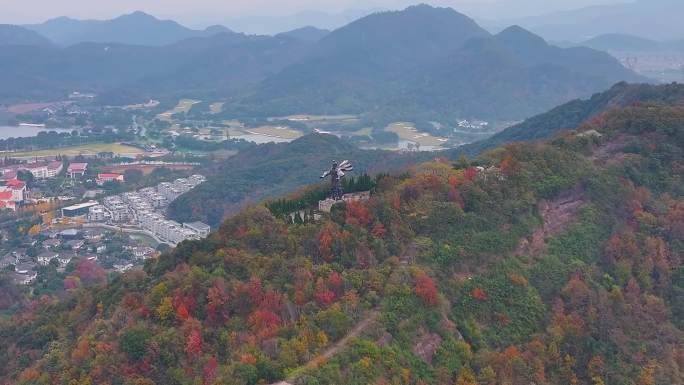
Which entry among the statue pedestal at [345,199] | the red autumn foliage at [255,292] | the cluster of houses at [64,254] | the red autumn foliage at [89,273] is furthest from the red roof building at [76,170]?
the red autumn foliage at [255,292]

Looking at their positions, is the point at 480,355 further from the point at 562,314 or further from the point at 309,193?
the point at 309,193

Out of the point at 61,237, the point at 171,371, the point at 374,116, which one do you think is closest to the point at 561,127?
the point at 61,237

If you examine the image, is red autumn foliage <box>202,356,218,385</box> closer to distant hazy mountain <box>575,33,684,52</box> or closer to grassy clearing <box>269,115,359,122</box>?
grassy clearing <box>269,115,359,122</box>

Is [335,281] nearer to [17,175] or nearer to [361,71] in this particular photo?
[17,175]

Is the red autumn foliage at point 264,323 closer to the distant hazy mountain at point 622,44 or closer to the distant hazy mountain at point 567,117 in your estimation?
the distant hazy mountain at point 567,117

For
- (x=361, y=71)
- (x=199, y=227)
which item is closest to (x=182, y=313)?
(x=199, y=227)

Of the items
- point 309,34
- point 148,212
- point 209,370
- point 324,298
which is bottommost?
point 148,212
